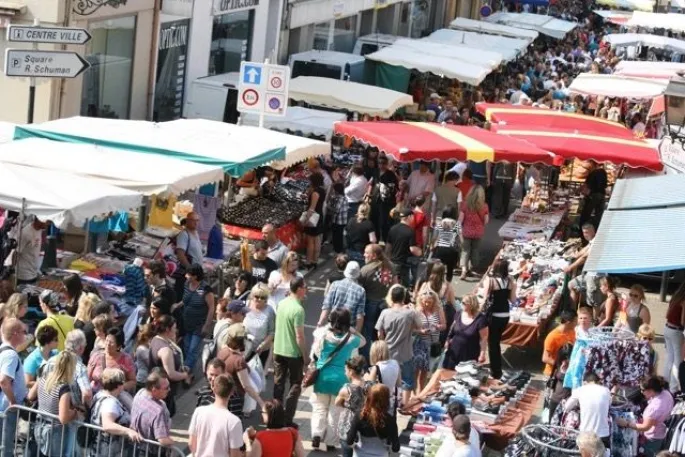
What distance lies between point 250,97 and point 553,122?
5962 mm

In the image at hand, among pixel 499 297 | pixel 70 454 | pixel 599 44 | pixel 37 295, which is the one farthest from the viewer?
pixel 599 44

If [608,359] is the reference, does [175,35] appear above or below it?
above

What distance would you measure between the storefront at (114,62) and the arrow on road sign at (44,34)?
196 inches

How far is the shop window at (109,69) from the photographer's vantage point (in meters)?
22.4

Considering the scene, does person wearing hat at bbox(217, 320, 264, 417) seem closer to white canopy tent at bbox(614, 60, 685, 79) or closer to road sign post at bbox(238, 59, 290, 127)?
road sign post at bbox(238, 59, 290, 127)

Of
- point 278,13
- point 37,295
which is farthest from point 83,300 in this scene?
point 278,13

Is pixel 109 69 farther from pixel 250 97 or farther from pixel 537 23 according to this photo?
pixel 537 23

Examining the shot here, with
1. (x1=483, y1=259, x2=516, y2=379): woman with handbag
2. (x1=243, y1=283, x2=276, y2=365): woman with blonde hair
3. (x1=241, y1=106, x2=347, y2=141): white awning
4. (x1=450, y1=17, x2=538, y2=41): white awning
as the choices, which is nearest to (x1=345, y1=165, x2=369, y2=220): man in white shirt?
(x1=241, y1=106, x2=347, y2=141): white awning

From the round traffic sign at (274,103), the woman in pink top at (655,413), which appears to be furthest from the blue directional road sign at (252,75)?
the woman in pink top at (655,413)

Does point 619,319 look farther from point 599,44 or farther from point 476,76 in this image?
point 599,44

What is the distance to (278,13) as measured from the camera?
102 feet

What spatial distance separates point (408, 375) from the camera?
1383 cm

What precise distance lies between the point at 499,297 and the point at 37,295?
4.76m

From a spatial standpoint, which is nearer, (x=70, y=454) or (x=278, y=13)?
(x=70, y=454)
